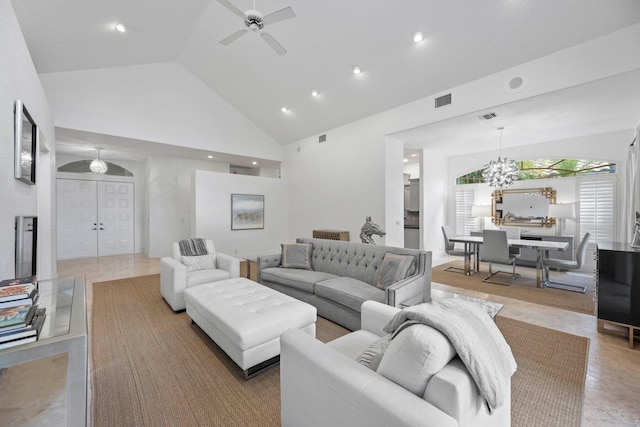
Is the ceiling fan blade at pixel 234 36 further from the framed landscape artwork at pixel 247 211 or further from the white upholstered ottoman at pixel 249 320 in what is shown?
the framed landscape artwork at pixel 247 211

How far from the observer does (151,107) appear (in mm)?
5734

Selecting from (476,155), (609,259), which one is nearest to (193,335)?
(609,259)

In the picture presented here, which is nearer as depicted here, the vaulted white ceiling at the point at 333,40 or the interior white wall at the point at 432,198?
the vaulted white ceiling at the point at 333,40

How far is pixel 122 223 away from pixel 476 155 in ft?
35.2

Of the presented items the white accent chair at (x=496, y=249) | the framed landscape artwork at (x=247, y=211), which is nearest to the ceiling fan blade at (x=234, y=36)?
the framed landscape artwork at (x=247, y=211)

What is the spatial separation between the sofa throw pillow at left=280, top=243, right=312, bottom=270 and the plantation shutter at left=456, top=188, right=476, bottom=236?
18.3 feet

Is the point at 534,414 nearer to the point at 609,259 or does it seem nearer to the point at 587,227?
the point at 609,259

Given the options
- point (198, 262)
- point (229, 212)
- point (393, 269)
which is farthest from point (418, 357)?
point (229, 212)

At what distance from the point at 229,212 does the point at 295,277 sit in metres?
4.18

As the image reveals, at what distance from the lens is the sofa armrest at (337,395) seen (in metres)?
0.92

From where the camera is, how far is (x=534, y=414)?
1.76 m

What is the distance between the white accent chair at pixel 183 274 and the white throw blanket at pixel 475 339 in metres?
3.08

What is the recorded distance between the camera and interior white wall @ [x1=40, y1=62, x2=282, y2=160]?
16.0 feet

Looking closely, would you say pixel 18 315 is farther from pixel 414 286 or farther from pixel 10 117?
pixel 414 286
